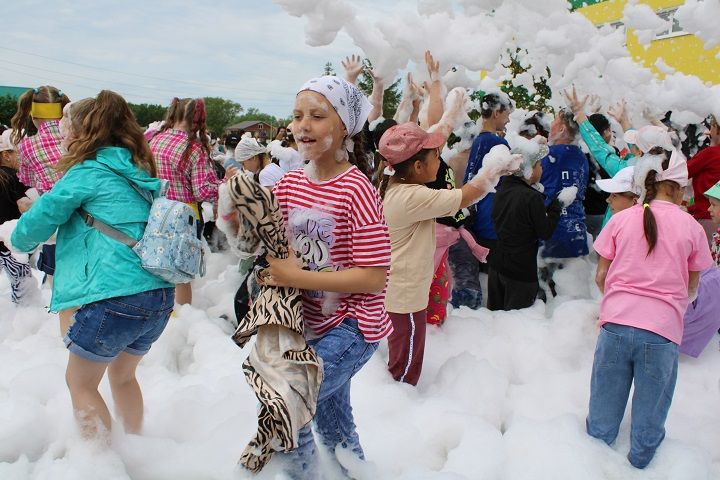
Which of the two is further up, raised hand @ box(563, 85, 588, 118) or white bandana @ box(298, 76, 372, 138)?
white bandana @ box(298, 76, 372, 138)

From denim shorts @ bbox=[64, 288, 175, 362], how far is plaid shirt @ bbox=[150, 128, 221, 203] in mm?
2459

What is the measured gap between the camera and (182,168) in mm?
5012

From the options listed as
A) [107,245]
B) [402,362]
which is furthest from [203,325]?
[107,245]

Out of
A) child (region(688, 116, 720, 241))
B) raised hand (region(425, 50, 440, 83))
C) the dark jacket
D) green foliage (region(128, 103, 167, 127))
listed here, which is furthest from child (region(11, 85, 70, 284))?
green foliage (region(128, 103, 167, 127))

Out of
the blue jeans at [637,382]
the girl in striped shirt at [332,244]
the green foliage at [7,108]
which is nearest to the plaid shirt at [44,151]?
the girl in striped shirt at [332,244]

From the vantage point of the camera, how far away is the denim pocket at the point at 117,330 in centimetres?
254

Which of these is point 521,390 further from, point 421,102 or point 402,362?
point 421,102

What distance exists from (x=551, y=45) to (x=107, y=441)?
4063 millimetres

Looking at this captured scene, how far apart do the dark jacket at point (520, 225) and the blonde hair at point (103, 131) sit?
2787mm

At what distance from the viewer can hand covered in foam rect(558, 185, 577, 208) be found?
5.07 meters

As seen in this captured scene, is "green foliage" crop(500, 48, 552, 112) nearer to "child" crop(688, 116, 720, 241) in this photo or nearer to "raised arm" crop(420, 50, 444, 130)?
"child" crop(688, 116, 720, 241)

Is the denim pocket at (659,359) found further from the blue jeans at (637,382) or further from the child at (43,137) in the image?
the child at (43,137)

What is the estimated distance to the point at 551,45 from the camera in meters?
4.62

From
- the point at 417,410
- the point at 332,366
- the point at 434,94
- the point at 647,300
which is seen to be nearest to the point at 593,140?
the point at 434,94
